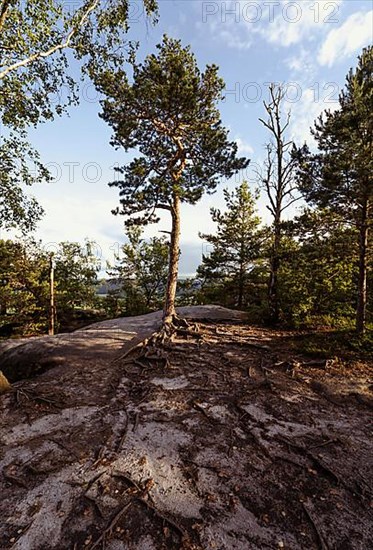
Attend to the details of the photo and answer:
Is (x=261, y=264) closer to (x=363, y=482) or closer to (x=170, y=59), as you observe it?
(x=170, y=59)

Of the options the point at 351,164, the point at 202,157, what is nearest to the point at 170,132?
the point at 202,157

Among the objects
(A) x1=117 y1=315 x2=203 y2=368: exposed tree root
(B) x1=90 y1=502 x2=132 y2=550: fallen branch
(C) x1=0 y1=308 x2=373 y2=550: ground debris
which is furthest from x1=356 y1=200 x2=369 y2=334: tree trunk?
(B) x1=90 y1=502 x2=132 y2=550: fallen branch

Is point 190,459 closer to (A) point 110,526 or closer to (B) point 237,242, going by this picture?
(A) point 110,526

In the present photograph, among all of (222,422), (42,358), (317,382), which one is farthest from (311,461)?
(42,358)

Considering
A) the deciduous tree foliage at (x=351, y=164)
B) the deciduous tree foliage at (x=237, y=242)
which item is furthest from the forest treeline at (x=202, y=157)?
the deciduous tree foliage at (x=237, y=242)

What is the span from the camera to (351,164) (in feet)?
24.8

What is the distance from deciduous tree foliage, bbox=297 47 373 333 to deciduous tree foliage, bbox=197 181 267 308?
9.11m

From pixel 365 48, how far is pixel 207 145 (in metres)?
A: 6.15

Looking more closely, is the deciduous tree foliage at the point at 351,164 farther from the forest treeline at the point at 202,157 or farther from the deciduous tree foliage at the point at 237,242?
the deciduous tree foliage at the point at 237,242

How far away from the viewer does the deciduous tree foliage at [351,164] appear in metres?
7.67

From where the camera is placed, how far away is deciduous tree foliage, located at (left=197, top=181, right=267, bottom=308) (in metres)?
18.8

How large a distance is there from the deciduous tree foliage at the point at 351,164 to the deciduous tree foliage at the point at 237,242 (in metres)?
9.11

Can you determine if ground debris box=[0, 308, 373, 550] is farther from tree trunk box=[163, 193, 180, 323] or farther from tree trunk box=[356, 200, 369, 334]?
tree trunk box=[163, 193, 180, 323]

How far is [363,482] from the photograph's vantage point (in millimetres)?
3449
